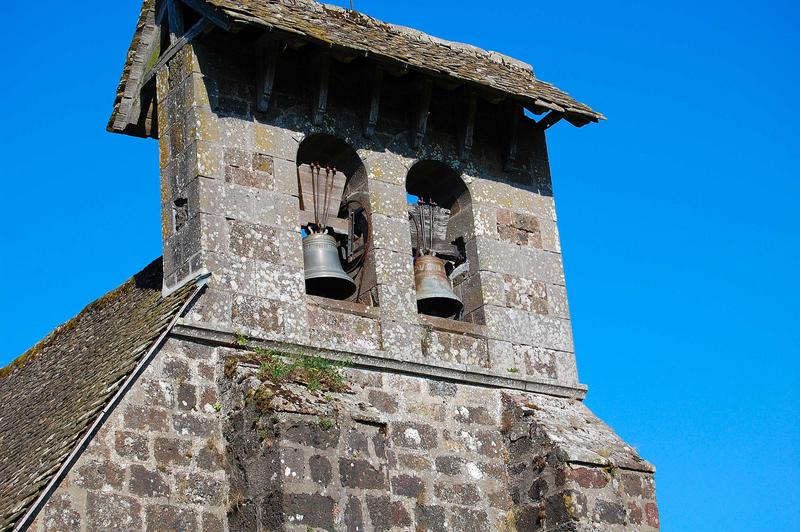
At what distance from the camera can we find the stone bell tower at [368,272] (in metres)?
9.84

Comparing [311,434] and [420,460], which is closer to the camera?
[311,434]

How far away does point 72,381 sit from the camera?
1088 cm

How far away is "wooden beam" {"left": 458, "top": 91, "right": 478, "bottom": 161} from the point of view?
1229 centimetres

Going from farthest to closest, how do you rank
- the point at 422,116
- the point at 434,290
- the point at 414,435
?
1. the point at 422,116
2. the point at 434,290
3. the point at 414,435

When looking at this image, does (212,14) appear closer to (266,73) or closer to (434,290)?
(266,73)

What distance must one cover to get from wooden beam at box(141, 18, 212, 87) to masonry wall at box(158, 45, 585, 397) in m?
0.11

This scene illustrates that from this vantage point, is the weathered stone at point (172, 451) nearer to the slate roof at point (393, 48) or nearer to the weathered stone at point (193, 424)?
the weathered stone at point (193, 424)

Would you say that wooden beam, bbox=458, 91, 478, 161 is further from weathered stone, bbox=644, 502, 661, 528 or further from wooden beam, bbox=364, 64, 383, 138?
weathered stone, bbox=644, 502, 661, 528

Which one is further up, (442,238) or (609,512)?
(442,238)

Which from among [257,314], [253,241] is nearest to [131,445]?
[257,314]

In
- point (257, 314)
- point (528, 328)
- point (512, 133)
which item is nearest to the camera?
point (257, 314)

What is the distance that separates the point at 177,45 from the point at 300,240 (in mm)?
2072

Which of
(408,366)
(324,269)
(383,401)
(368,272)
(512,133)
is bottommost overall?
(383,401)

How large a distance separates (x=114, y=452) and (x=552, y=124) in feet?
18.7
